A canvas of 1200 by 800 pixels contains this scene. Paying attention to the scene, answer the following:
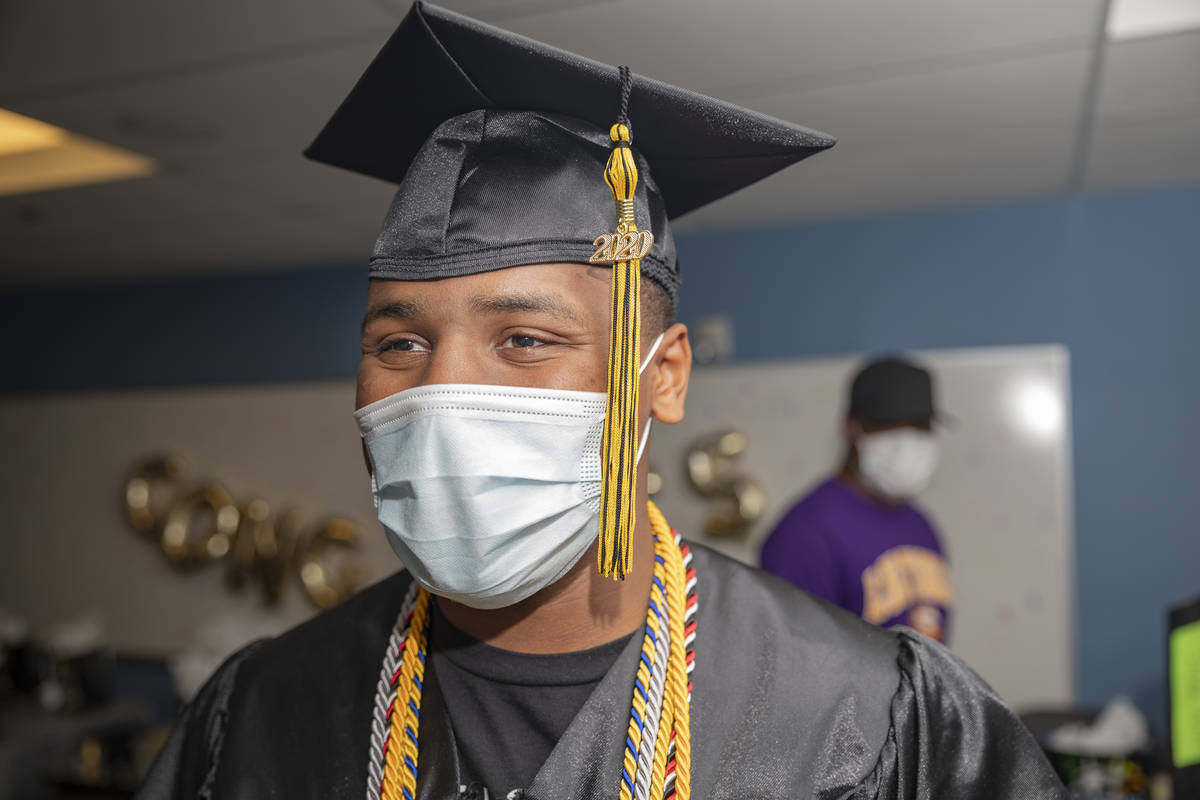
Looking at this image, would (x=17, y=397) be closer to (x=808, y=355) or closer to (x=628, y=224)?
(x=808, y=355)

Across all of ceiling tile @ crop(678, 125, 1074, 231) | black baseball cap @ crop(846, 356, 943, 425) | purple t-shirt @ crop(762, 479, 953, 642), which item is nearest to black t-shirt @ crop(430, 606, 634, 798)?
→ purple t-shirt @ crop(762, 479, 953, 642)

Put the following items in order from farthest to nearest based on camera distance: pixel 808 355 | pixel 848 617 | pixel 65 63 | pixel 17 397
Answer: pixel 17 397 < pixel 808 355 < pixel 65 63 < pixel 848 617

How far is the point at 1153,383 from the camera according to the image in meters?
2.94

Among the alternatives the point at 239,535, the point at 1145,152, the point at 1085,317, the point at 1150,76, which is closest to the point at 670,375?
the point at 1150,76

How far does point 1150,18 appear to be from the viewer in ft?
5.97

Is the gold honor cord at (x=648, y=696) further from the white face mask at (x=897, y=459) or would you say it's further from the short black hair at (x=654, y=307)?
the white face mask at (x=897, y=459)

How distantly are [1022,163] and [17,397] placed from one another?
14.6ft

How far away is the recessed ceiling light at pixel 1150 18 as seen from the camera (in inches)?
70.1

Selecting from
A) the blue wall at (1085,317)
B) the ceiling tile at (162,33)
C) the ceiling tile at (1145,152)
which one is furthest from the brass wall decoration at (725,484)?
the ceiling tile at (162,33)

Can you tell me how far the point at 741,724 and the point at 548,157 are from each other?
56 centimetres

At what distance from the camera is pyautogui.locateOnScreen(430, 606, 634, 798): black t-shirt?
35.3 inches

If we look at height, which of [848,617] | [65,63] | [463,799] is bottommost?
[463,799]

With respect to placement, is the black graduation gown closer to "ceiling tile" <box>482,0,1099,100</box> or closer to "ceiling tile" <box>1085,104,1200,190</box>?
"ceiling tile" <box>482,0,1099,100</box>

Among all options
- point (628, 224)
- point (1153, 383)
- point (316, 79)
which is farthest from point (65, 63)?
point (1153, 383)
